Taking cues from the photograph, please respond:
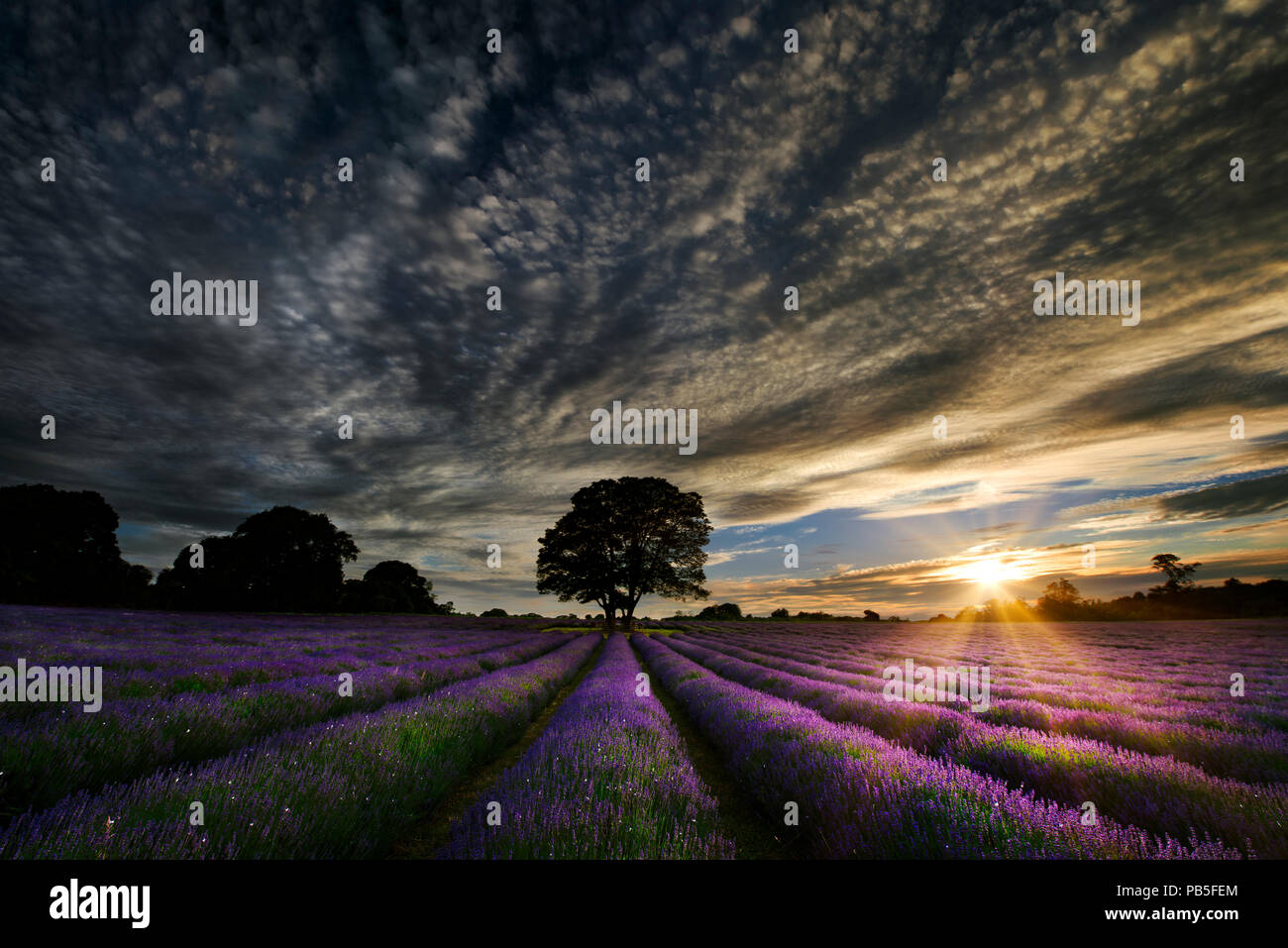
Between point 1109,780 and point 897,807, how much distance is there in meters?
1.66

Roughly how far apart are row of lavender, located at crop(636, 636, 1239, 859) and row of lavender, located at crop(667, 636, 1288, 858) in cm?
12

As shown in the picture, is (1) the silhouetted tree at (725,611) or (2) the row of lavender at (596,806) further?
(1) the silhouetted tree at (725,611)

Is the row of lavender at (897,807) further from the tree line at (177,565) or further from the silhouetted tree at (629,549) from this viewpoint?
the tree line at (177,565)

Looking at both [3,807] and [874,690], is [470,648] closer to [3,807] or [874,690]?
[874,690]

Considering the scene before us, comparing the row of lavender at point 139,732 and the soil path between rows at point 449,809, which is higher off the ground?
the row of lavender at point 139,732

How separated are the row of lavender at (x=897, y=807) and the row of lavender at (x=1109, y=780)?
120mm

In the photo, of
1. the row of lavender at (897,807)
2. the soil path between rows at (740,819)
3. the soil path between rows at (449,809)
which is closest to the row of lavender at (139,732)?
the soil path between rows at (449,809)

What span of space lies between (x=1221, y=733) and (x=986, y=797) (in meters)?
3.83

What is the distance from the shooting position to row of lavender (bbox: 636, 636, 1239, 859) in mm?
1927

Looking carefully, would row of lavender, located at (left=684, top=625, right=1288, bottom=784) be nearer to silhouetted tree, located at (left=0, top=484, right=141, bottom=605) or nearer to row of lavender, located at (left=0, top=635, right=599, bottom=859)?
row of lavender, located at (left=0, top=635, right=599, bottom=859)

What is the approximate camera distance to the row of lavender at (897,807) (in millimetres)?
1927

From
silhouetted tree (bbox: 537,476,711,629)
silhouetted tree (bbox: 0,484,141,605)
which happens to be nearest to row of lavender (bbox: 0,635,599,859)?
silhouetted tree (bbox: 537,476,711,629)

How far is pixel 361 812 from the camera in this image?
2.54 meters
